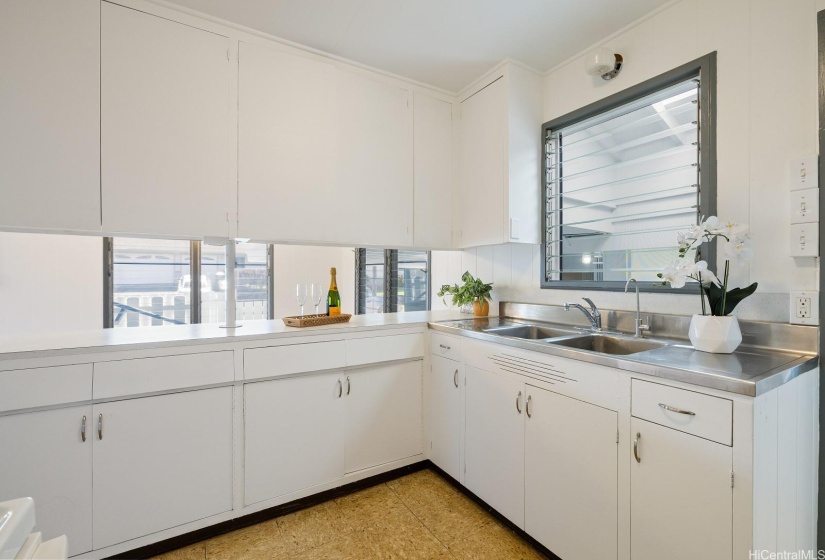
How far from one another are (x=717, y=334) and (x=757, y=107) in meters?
0.99

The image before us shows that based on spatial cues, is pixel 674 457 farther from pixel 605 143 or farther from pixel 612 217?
pixel 605 143

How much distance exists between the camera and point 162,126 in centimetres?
192

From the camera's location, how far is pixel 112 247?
407cm

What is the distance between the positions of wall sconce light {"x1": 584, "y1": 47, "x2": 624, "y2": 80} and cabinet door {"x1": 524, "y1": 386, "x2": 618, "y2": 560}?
1772 millimetres

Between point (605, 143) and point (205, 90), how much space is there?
89.0 inches

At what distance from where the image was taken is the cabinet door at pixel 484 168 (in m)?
2.49

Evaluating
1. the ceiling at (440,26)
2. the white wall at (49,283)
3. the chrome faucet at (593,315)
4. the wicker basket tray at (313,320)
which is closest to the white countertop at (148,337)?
the wicker basket tray at (313,320)

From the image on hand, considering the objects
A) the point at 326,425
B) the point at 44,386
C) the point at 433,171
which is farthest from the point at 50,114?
the point at 433,171

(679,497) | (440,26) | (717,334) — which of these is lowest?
(679,497)

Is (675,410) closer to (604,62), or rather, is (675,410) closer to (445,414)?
(445,414)

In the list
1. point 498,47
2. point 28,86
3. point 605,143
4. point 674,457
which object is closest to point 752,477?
point 674,457

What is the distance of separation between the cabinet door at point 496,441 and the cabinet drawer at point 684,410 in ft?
1.82

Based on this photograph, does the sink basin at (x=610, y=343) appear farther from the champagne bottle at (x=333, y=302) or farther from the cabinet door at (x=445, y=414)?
the champagne bottle at (x=333, y=302)

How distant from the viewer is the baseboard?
1743 mm
